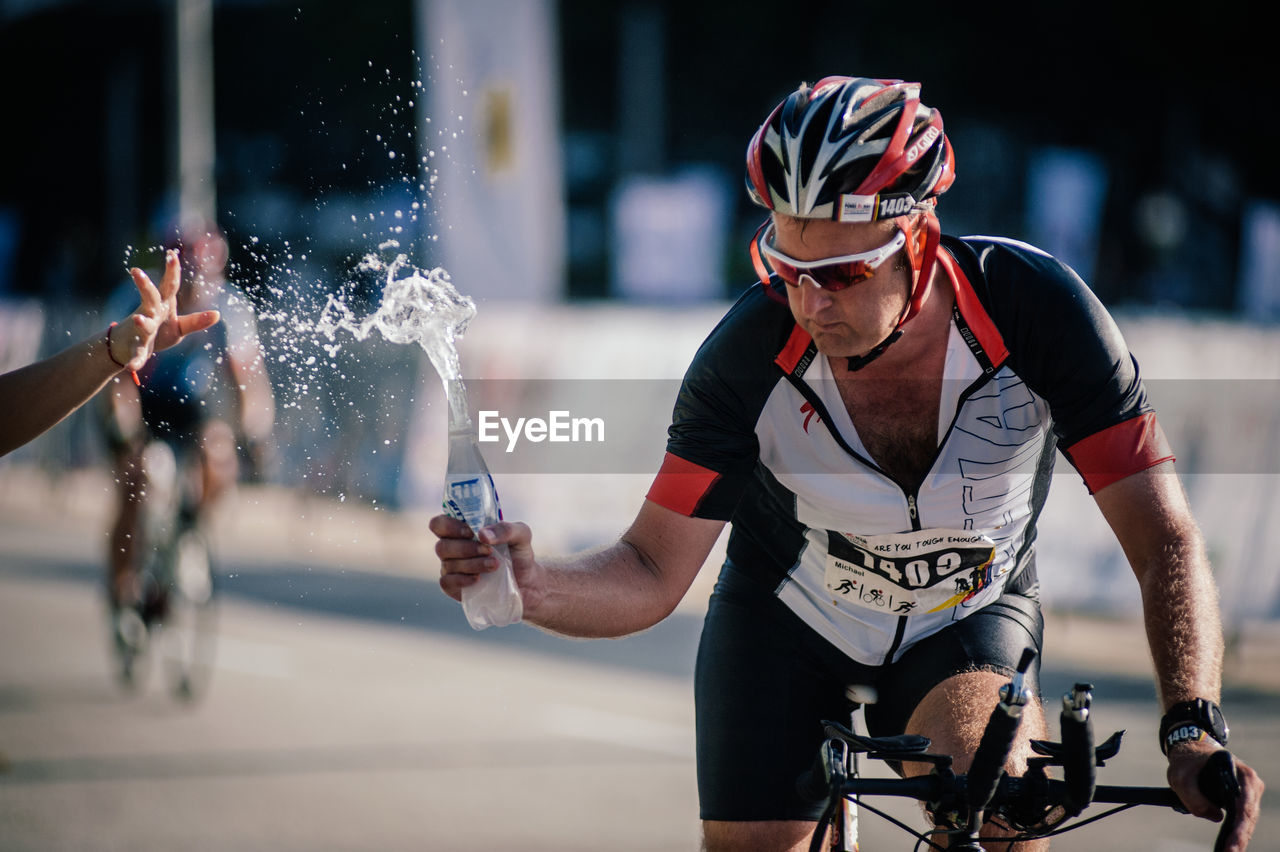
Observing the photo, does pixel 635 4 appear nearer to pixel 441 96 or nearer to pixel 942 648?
pixel 441 96

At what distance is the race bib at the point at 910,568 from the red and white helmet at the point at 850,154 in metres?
0.71

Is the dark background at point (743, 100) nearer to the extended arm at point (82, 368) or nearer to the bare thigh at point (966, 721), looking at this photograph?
the extended arm at point (82, 368)

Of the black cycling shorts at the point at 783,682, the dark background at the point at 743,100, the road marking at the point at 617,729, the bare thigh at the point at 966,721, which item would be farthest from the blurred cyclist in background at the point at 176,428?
the dark background at the point at 743,100

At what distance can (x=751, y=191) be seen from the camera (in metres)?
2.70

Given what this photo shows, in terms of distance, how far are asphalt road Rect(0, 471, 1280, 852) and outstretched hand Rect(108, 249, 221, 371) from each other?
275 centimetres

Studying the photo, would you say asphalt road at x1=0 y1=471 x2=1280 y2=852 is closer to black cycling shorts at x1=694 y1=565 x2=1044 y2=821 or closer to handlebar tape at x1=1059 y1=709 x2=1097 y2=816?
black cycling shorts at x1=694 y1=565 x2=1044 y2=821

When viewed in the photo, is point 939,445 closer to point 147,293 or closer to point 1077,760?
point 1077,760

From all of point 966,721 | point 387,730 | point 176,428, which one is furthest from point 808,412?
point 176,428

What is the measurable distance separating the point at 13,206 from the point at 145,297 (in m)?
41.6

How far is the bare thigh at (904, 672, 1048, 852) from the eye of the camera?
8.05ft

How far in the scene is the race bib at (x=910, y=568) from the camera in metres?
2.81

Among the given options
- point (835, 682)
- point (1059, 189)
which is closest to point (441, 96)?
point (835, 682)

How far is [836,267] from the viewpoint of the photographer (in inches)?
98.6

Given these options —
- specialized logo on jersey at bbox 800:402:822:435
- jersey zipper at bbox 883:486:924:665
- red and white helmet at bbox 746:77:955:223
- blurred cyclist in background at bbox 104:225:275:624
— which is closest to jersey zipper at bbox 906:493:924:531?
jersey zipper at bbox 883:486:924:665
